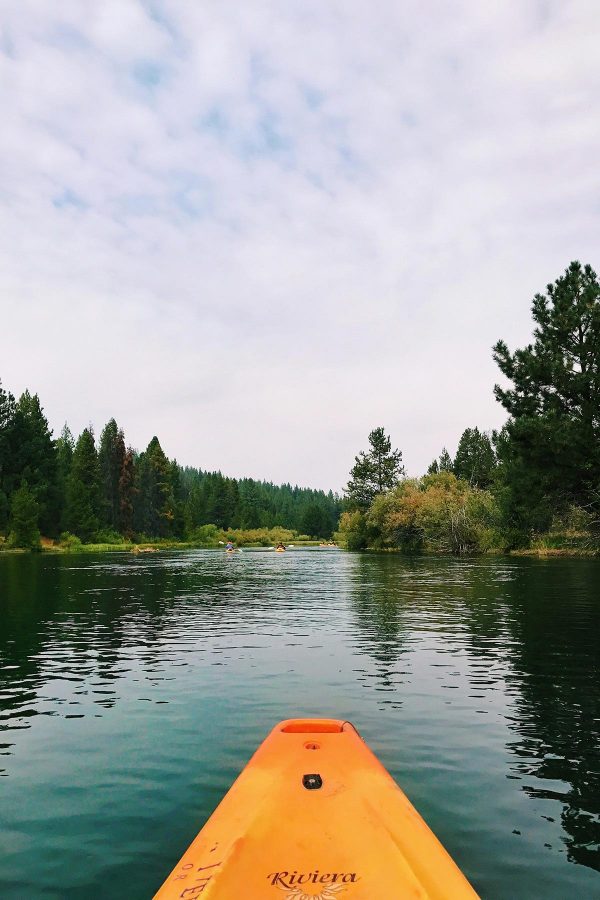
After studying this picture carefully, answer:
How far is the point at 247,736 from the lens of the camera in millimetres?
9023

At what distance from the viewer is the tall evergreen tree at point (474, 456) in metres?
125

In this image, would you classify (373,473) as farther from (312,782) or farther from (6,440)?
(312,782)

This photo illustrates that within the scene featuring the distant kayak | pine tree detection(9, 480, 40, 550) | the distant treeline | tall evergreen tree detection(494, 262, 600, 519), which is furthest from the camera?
the distant treeline

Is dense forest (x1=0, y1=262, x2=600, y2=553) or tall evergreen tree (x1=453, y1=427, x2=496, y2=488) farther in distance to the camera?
tall evergreen tree (x1=453, y1=427, x2=496, y2=488)

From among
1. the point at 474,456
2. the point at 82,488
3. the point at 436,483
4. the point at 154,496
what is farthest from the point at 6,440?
the point at 474,456

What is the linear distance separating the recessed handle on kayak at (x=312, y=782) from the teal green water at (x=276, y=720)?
1322mm

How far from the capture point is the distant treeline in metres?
78.6

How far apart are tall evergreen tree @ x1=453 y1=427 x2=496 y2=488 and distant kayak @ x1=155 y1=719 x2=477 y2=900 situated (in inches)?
4813

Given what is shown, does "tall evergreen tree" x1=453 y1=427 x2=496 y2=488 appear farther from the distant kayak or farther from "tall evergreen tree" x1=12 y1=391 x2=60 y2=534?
the distant kayak

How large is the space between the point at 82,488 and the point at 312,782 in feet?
279

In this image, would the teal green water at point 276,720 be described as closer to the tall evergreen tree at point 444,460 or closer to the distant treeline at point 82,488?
the distant treeline at point 82,488

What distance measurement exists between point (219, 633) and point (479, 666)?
25.4ft

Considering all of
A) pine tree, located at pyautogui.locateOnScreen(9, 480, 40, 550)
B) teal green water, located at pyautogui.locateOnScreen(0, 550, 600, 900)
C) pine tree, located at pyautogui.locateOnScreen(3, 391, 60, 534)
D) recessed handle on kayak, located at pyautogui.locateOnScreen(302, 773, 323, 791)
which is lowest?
teal green water, located at pyautogui.locateOnScreen(0, 550, 600, 900)

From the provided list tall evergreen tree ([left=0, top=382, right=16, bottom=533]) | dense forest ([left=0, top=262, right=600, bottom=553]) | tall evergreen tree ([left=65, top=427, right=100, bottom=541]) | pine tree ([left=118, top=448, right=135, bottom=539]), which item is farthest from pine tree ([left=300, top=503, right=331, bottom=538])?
tall evergreen tree ([left=0, top=382, right=16, bottom=533])
